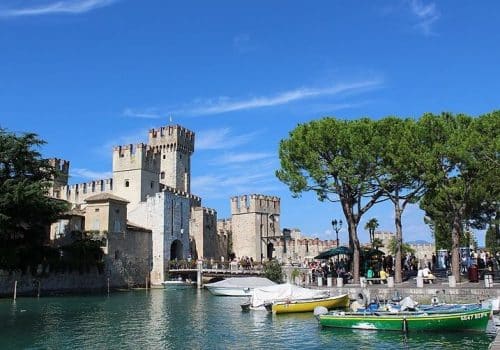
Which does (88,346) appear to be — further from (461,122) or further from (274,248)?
(274,248)

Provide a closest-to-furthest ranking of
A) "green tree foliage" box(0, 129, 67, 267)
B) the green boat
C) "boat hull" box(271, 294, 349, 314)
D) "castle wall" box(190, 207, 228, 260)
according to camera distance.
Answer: the green boat < "boat hull" box(271, 294, 349, 314) < "green tree foliage" box(0, 129, 67, 267) < "castle wall" box(190, 207, 228, 260)

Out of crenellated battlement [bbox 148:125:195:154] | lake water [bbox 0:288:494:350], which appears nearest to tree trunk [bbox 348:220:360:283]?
lake water [bbox 0:288:494:350]

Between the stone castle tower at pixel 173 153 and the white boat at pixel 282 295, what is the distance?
40.0 meters

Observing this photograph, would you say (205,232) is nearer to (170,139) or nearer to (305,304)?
(170,139)

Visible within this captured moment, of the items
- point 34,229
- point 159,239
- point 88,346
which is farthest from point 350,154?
point 159,239

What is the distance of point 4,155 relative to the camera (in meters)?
35.9

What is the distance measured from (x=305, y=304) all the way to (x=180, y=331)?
24.5 feet

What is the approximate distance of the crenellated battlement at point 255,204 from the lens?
66.1m

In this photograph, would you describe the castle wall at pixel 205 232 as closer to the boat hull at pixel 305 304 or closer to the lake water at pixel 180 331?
the lake water at pixel 180 331

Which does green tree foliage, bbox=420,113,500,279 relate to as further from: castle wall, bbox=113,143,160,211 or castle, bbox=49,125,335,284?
castle wall, bbox=113,143,160,211

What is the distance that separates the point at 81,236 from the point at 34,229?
24.1 ft

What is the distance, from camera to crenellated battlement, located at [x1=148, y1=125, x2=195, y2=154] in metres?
67.7

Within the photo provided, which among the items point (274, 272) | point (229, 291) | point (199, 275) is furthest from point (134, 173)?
point (229, 291)

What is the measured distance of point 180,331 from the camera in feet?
70.6
